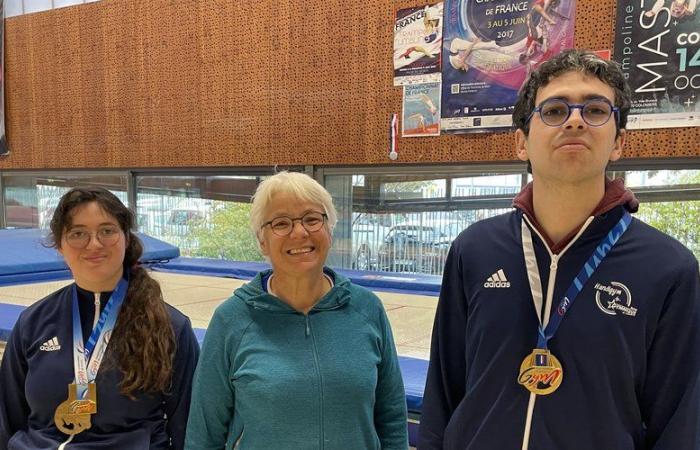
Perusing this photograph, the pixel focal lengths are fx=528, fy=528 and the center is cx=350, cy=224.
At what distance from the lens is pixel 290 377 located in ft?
4.12

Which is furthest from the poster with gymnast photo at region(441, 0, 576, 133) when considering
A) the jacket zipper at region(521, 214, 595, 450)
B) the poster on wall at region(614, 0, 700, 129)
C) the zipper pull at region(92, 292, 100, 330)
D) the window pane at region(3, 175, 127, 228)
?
the window pane at region(3, 175, 127, 228)

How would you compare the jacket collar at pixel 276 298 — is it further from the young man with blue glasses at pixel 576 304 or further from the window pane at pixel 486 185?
the window pane at pixel 486 185

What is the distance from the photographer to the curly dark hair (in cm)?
116

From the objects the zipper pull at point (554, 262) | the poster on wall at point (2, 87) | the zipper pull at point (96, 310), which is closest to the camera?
the zipper pull at point (554, 262)

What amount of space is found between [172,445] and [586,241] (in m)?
1.30

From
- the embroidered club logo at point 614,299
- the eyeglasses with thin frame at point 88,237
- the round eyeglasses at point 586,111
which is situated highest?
the round eyeglasses at point 586,111

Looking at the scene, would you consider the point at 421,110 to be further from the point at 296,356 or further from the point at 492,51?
the point at 296,356

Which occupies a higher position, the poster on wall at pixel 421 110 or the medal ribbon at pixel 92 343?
the poster on wall at pixel 421 110

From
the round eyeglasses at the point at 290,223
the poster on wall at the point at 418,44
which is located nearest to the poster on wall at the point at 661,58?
the poster on wall at the point at 418,44

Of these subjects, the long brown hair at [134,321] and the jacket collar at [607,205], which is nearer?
the jacket collar at [607,205]

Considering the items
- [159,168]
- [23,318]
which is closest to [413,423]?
[23,318]

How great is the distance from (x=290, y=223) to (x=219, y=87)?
4551 mm

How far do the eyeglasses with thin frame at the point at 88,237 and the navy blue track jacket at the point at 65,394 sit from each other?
0.50 feet

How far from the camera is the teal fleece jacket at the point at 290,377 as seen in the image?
4.10ft
